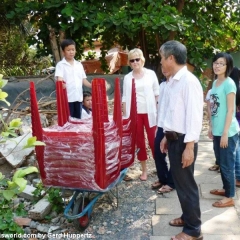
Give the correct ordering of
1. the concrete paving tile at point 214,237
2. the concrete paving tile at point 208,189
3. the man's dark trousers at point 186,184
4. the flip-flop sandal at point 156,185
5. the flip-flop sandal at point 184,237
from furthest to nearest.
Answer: the flip-flop sandal at point 156,185 → the concrete paving tile at point 208,189 → the concrete paving tile at point 214,237 → the flip-flop sandal at point 184,237 → the man's dark trousers at point 186,184

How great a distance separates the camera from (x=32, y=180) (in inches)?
173

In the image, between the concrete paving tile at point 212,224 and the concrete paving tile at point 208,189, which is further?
the concrete paving tile at point 208,189

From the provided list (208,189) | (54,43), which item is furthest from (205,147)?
(54,43)

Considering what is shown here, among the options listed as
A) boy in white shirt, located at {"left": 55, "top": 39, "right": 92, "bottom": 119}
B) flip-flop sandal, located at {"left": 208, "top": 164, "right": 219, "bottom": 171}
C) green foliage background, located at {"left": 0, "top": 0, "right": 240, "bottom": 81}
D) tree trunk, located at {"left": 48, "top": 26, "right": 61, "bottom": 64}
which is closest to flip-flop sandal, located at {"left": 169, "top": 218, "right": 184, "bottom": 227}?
flip-flop sandal, located at {"left": 208, "top": 164, "right": 219, "bottom": 171}

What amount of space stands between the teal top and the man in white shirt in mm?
806

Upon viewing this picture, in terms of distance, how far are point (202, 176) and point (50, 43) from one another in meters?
5.13

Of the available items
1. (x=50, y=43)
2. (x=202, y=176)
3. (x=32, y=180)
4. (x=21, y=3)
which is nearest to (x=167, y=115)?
(x=202, y=176)

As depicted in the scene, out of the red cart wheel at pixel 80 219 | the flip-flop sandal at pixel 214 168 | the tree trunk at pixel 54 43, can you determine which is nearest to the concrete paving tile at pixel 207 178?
the flip-flop sandal at pixel 214 168

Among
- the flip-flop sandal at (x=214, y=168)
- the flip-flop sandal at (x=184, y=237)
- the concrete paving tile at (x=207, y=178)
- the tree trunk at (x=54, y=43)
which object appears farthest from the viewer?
the tree trunk at (x=54, y=43)

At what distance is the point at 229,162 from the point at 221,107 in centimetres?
54

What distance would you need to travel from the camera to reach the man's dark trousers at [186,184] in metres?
2.57

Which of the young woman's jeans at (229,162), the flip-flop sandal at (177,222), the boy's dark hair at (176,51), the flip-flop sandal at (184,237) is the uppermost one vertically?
the boy's dark hair at (176,51)

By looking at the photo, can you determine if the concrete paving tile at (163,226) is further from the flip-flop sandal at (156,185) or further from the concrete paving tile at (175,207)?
the flip-flop sandal at (156,185)

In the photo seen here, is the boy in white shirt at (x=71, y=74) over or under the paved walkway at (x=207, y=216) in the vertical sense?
over
